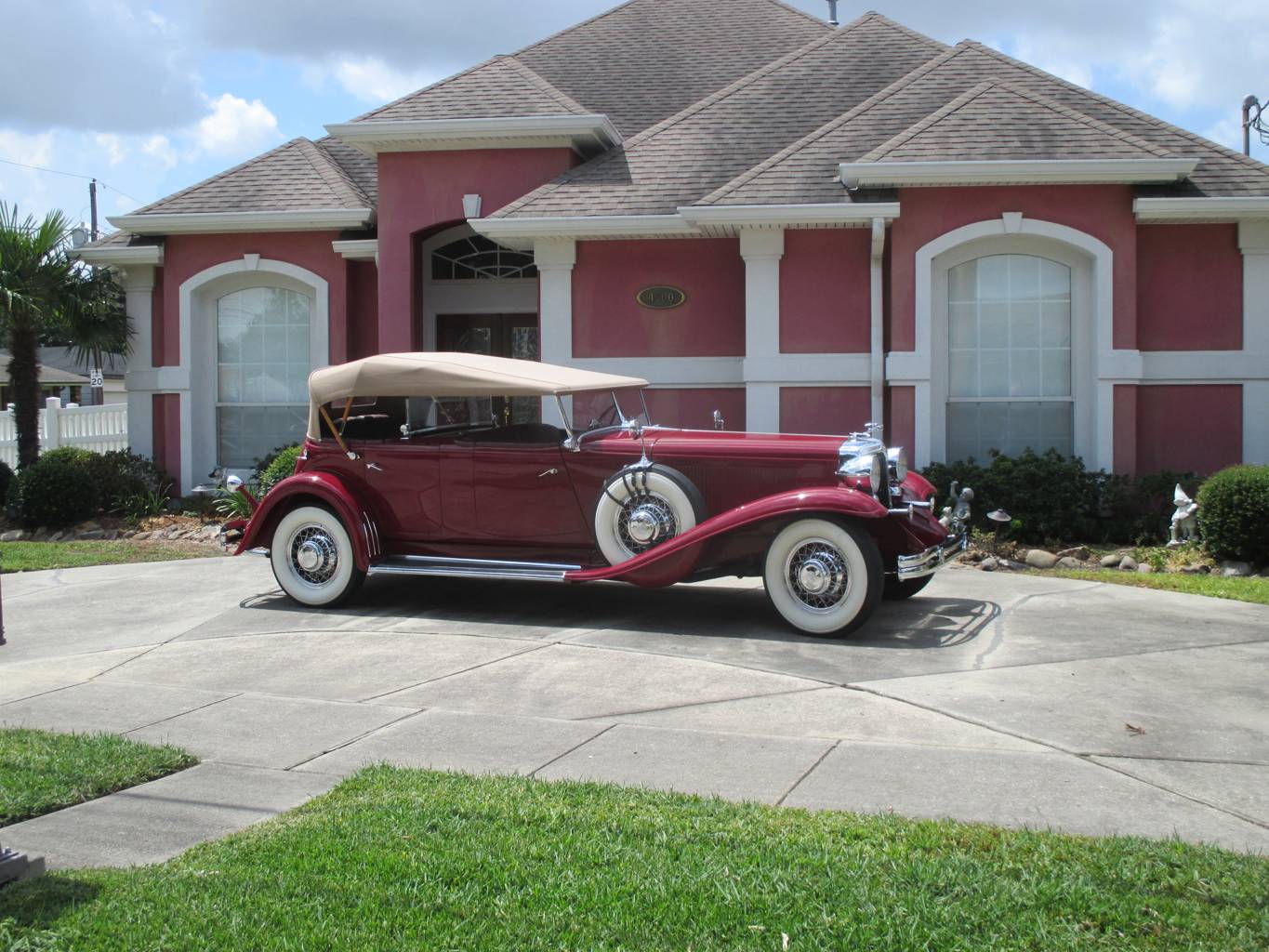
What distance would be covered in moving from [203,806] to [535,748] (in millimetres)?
1436

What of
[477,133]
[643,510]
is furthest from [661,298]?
[643,510]

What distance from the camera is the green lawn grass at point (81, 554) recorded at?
11.9m

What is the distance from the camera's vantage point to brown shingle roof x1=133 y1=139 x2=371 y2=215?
15523 millimetres

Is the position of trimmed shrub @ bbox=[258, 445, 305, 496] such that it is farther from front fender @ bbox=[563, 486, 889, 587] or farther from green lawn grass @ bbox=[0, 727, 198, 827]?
green lawn grass @ bbox=[0, 727, 198, 827]

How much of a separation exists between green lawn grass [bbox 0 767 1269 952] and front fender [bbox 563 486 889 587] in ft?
10.2

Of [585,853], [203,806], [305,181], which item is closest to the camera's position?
[585,853]

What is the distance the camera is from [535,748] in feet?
18.1

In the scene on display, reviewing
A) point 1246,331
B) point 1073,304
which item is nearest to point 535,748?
point 1073,304

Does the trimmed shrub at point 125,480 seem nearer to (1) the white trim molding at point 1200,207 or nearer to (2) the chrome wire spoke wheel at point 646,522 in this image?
(2) the chrome wire spoke wheel at point 646,522

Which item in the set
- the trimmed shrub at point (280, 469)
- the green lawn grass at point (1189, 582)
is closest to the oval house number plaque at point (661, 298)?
the trimmed shrub at point (280, 469)

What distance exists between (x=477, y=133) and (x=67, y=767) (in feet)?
Result: 35.1

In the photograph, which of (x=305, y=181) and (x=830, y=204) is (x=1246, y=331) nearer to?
(x=830, y=204)

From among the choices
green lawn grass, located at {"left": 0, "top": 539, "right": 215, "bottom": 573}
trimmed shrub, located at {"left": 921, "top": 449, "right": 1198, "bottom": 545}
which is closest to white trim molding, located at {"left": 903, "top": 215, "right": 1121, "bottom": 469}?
trimmed shrub, located at {"left": 921, "top": 449, "right": 1198, "bottom": 545}

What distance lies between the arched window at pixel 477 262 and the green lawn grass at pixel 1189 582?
843cm
